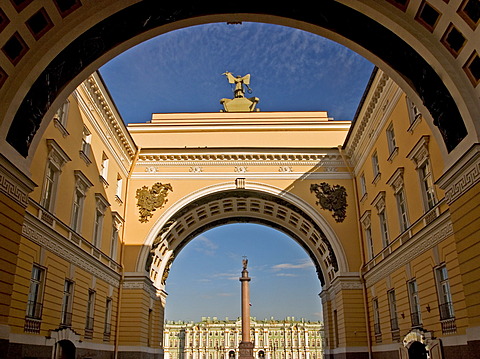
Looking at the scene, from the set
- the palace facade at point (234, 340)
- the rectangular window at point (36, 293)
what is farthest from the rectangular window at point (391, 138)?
the palace facade at point (234, 340)

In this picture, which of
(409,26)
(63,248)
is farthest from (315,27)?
(63,248)

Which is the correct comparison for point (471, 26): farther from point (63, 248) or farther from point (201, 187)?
point (201, 187)

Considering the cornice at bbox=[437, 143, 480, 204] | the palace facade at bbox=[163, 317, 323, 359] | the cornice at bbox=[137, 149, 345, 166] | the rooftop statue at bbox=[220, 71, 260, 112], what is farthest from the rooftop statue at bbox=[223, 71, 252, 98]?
the palace facade at bbox=[163, 317, 323, 359]

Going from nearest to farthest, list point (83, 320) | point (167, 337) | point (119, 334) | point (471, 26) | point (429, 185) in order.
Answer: point (471, 26) → point (429, 185) → point (83, 320) → point (119, 334) → point (167, 337)

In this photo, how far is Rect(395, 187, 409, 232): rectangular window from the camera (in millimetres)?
19719

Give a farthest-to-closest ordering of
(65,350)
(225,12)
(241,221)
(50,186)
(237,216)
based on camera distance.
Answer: (241,221) → (237,216) → (65,350) → (50,186) → (225,12)

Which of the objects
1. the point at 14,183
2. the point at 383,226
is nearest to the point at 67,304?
the point at 14,183

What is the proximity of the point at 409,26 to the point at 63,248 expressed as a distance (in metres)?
15.0

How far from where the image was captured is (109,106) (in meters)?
24.2

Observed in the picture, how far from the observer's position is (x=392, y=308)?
2175 cm

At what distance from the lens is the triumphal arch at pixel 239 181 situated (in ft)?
36.3

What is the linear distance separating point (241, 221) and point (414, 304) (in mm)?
17873

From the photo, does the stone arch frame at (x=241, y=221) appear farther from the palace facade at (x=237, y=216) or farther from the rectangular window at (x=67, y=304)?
the rectangular window at (x=67, y=304)

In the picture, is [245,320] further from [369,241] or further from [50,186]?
[50,186]
